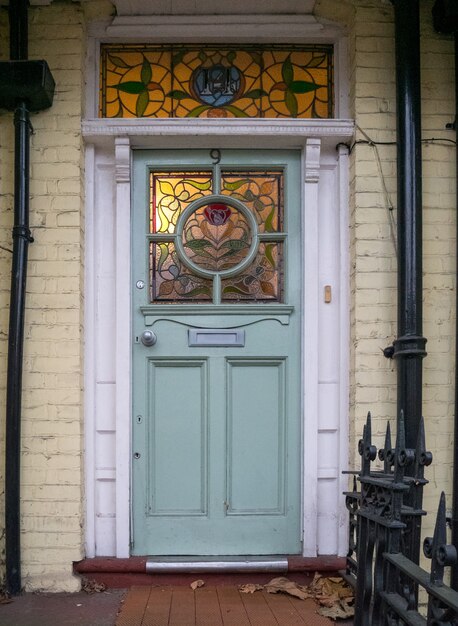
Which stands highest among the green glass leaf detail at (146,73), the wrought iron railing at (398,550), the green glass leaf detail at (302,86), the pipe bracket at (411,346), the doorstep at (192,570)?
the green glass leaf detail at (146,73)

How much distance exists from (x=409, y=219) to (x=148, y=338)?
5.56 ft

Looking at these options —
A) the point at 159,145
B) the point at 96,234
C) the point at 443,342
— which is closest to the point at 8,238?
the point at 96,234

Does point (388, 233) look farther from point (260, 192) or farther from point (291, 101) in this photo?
point (291, 101)

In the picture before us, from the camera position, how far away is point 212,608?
3.47 meters

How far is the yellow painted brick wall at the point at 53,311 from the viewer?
12.3 ft

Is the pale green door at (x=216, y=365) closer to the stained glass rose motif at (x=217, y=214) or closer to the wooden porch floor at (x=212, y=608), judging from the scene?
the stained glass rose motif at (x=217, y=214)

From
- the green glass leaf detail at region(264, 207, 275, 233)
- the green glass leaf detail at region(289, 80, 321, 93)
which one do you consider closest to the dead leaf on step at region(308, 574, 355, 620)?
the green glass leaf detail at region(264, 207, 275, 233)

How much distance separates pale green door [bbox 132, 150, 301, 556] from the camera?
393 cm

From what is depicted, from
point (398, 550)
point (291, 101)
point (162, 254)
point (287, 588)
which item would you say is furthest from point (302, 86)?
point (287, 588)

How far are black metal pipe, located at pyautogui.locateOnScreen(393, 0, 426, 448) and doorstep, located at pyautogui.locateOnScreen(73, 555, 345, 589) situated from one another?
1047mm

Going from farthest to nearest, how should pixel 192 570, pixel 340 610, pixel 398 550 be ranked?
pixel 192 570 → pixel 340 610 → pixel 398 550

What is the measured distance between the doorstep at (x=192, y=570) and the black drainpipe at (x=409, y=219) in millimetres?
1020

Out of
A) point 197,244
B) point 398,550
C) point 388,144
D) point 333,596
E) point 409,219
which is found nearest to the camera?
point 398,550

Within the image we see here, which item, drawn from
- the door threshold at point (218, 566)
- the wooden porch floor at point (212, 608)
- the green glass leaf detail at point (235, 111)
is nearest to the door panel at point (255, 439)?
the door threshold at point (218, 566)
